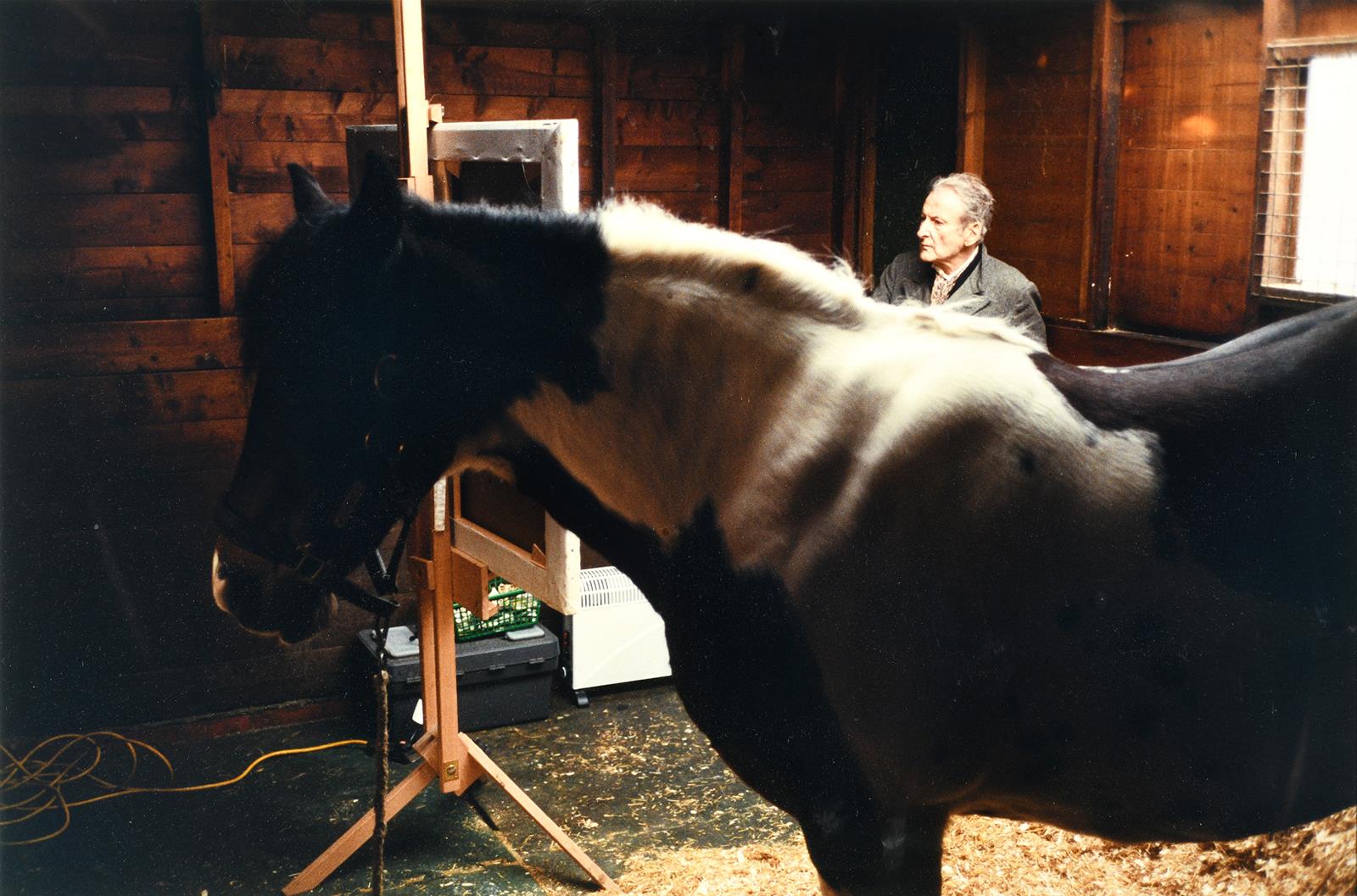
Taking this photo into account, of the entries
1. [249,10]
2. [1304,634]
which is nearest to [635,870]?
[1304,634]

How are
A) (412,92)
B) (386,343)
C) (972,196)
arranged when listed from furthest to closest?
(972,196) → (412,92) → (386,343)

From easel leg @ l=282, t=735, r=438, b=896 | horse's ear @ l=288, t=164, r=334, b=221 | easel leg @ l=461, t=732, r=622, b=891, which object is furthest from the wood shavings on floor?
horse's ear @ l=288, t=164, r=334, b=221

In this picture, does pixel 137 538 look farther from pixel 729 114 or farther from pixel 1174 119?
pixel 1174 119

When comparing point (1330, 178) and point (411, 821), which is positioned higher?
point (1330, 178)

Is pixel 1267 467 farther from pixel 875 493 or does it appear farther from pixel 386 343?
pixel 386 343

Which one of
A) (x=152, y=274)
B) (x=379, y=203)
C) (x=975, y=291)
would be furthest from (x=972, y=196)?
(x=152, y=274)

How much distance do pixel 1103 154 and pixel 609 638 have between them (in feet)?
7.87

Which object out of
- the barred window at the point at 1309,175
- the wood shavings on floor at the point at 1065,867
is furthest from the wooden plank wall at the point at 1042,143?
the wood shavings on floor at the point at 1065,867

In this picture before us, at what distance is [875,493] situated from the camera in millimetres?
1524

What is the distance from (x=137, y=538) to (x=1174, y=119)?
11.9ft

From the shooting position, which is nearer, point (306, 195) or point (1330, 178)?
point (306, 195)

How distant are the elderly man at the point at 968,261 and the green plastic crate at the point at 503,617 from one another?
1673mm

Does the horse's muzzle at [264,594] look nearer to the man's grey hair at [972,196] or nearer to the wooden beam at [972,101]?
the man's grey hair at [972,196]

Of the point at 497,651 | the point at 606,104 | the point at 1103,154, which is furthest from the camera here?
the point at 606,104
